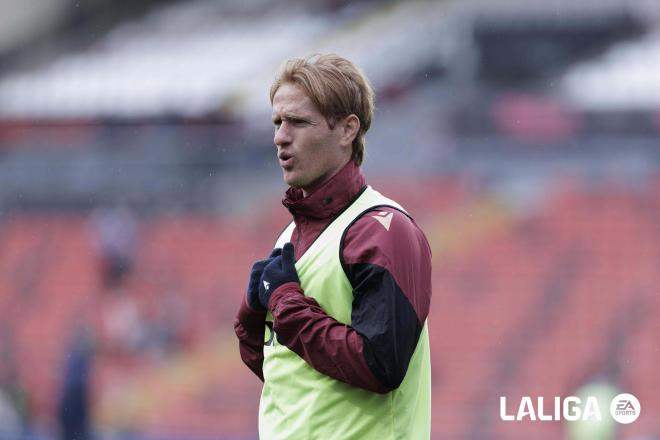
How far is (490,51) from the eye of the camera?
36.5 feet

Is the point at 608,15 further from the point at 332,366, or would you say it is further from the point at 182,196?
the point at 332,366

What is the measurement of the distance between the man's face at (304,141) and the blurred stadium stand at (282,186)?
8.08m

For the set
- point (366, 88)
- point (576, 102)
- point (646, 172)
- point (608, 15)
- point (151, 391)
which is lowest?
point (151, 391)

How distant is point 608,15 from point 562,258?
242cm

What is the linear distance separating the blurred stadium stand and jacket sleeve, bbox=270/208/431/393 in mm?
8118

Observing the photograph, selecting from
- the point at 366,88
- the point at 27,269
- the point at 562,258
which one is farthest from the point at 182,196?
the point at 366,88

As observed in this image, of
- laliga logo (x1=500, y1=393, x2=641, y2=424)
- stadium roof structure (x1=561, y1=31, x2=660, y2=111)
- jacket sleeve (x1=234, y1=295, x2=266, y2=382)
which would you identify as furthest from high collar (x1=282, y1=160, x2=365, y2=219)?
stadium roof structure (x1=561, y1=31, x2=660, y2=111)

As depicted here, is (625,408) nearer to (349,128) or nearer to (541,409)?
(541,409)

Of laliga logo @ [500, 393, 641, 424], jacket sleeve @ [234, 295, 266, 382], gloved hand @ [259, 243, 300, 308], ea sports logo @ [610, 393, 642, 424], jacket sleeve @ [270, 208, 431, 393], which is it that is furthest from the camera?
ea sports logo @ [610, 393, 642, 424]

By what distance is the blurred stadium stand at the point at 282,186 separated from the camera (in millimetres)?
10211

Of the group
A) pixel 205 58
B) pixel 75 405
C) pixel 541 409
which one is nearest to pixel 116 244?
pixel 205 58

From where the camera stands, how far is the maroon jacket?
1677mm

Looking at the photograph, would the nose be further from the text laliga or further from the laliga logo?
the text laliga

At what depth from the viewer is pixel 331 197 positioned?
1811 millimetres
